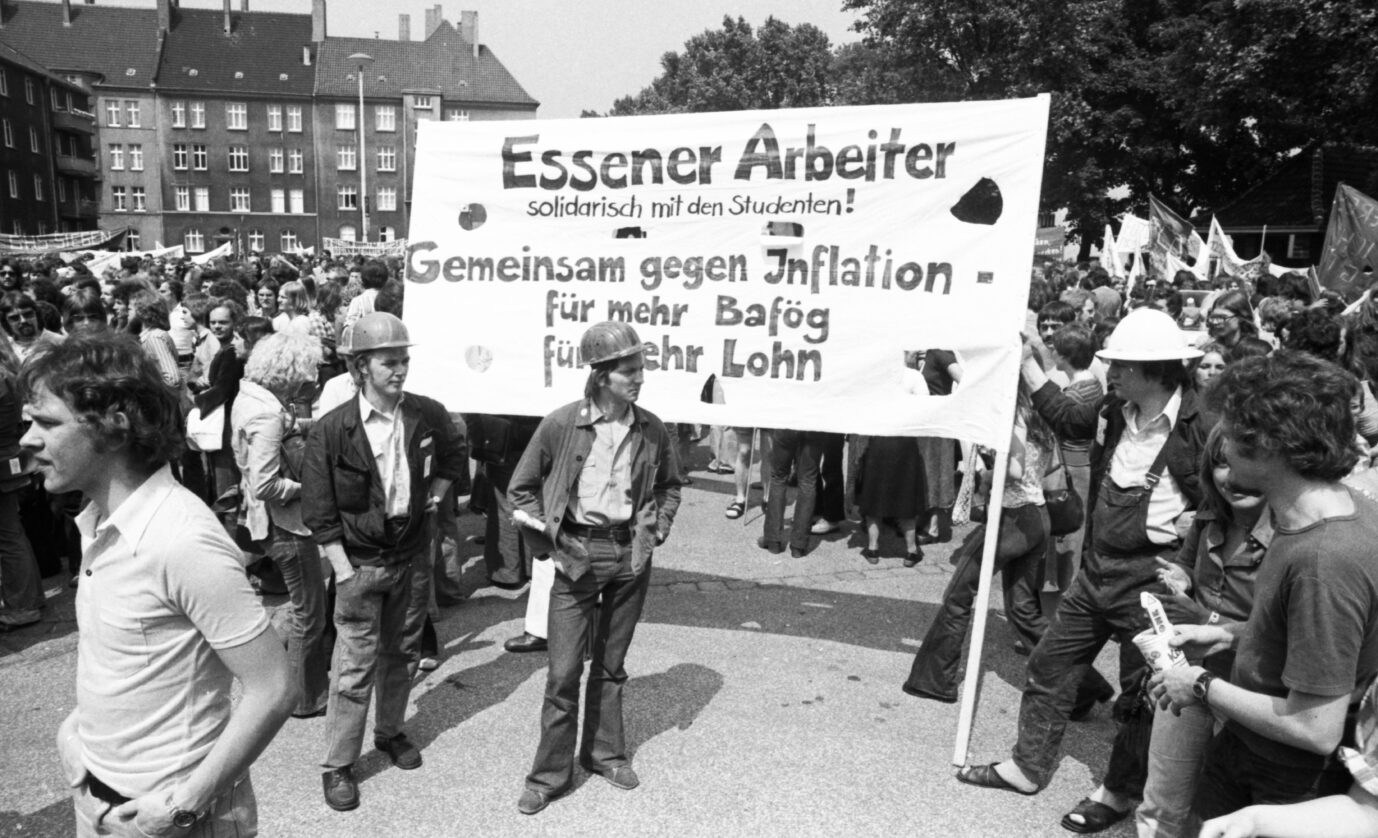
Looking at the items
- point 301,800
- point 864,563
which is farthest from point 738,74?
point 301,800

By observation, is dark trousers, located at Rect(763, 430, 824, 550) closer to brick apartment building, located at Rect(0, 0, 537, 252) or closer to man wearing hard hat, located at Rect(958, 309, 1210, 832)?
man wearing hard hat, located at Rect(958, 309, 1210, 832)

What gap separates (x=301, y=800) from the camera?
3922 mm

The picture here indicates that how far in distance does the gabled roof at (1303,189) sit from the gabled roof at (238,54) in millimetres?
61363

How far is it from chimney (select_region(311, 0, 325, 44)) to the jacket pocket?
78063mm

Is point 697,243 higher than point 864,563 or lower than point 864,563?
higher

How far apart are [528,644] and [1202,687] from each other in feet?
12.5

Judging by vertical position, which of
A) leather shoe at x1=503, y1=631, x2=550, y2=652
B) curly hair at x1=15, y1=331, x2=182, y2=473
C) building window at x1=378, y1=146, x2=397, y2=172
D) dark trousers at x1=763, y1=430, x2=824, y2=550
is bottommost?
leather shoe at x1=503, y1=631, x2=550, y2=652

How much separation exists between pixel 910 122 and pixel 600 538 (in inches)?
90.2

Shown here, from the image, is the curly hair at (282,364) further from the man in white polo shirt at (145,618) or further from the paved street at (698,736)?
the man in white polo shirt at (145,618)

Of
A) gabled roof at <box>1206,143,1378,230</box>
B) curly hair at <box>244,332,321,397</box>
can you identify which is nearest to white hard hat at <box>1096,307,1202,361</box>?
curly hair at <box>244,332,321,397</box>

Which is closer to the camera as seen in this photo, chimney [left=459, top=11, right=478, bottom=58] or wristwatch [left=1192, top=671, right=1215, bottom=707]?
wristwatch [left=1192, top=671, right=1215, bottom=707]

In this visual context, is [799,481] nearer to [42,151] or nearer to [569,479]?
[569,479]

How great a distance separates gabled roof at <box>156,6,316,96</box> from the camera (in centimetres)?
6862

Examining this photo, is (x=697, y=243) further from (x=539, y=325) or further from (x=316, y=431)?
(x=316, y=431)
